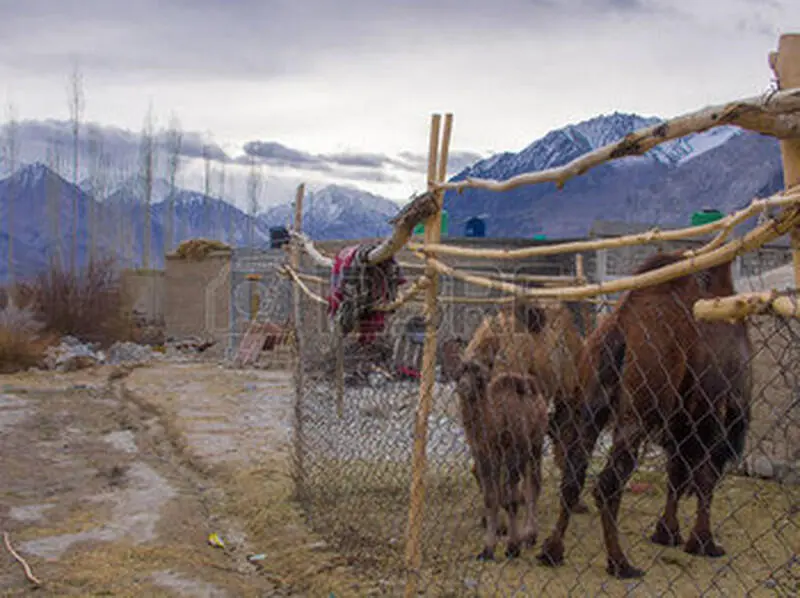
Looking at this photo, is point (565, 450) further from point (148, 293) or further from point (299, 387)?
point (148, 293)

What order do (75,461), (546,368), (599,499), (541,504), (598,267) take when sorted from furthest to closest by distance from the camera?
(598,267), (75,461), (541,504), (546,368), (599,499)

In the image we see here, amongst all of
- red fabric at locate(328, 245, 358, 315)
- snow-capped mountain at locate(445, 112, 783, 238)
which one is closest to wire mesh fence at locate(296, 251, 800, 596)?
red fabric at locate(328, 245, 358, 315)

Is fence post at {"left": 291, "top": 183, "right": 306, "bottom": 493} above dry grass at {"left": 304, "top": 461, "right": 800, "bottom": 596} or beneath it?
above

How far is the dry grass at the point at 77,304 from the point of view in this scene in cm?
2408

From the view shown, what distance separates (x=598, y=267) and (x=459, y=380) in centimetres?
814

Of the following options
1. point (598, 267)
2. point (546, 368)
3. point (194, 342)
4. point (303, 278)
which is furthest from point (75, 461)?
point (194, 342)

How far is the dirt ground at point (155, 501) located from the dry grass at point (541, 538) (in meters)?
0.30

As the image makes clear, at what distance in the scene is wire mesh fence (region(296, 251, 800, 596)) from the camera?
4535 millimetres

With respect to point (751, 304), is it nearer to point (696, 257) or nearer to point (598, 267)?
point (696, 257)

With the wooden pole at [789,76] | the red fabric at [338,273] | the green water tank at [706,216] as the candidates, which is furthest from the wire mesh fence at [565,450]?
the green water tank at [706,216]

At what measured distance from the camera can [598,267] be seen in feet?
42.2

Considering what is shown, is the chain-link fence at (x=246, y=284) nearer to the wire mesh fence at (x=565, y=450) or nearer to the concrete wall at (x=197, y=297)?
the concrete wall at (x=197, y=297)

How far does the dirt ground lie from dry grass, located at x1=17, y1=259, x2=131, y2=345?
34.7 ft

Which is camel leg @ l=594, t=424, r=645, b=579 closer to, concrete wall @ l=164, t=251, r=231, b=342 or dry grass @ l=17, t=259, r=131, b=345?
concrete wall @ l=164, t=251, r=231, b=342
